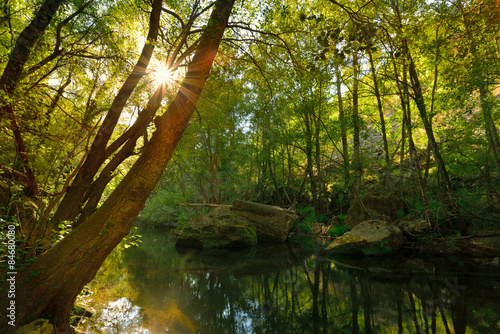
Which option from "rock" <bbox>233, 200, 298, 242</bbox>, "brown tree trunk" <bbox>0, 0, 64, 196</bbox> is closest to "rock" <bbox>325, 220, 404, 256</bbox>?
"rock" <bbox>233, 200, 298, 242</bbox>

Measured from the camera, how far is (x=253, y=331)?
4.40 m

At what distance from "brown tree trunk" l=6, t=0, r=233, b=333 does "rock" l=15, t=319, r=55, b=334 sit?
0.08 m

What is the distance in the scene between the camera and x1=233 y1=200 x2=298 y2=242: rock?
14508 mm

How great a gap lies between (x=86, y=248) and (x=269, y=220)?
Answer: 40.0 ft

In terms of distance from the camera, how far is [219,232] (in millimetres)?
13289

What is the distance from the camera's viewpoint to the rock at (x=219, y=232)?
43.6 feet

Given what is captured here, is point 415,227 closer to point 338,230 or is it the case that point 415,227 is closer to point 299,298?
point 338,230

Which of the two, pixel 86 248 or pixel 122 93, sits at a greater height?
pixel 122 93

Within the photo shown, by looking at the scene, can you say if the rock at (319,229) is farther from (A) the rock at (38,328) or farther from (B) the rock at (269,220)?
(A) the rock at (38,328)

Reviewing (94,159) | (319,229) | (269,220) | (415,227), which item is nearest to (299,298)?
(94,159)

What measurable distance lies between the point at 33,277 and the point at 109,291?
160 inches

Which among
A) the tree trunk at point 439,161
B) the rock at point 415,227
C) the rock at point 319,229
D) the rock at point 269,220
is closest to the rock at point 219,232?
the rock at point 269,220

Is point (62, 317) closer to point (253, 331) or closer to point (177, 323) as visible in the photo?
point (177, 323)

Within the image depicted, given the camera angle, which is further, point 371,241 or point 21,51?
point 371,241
